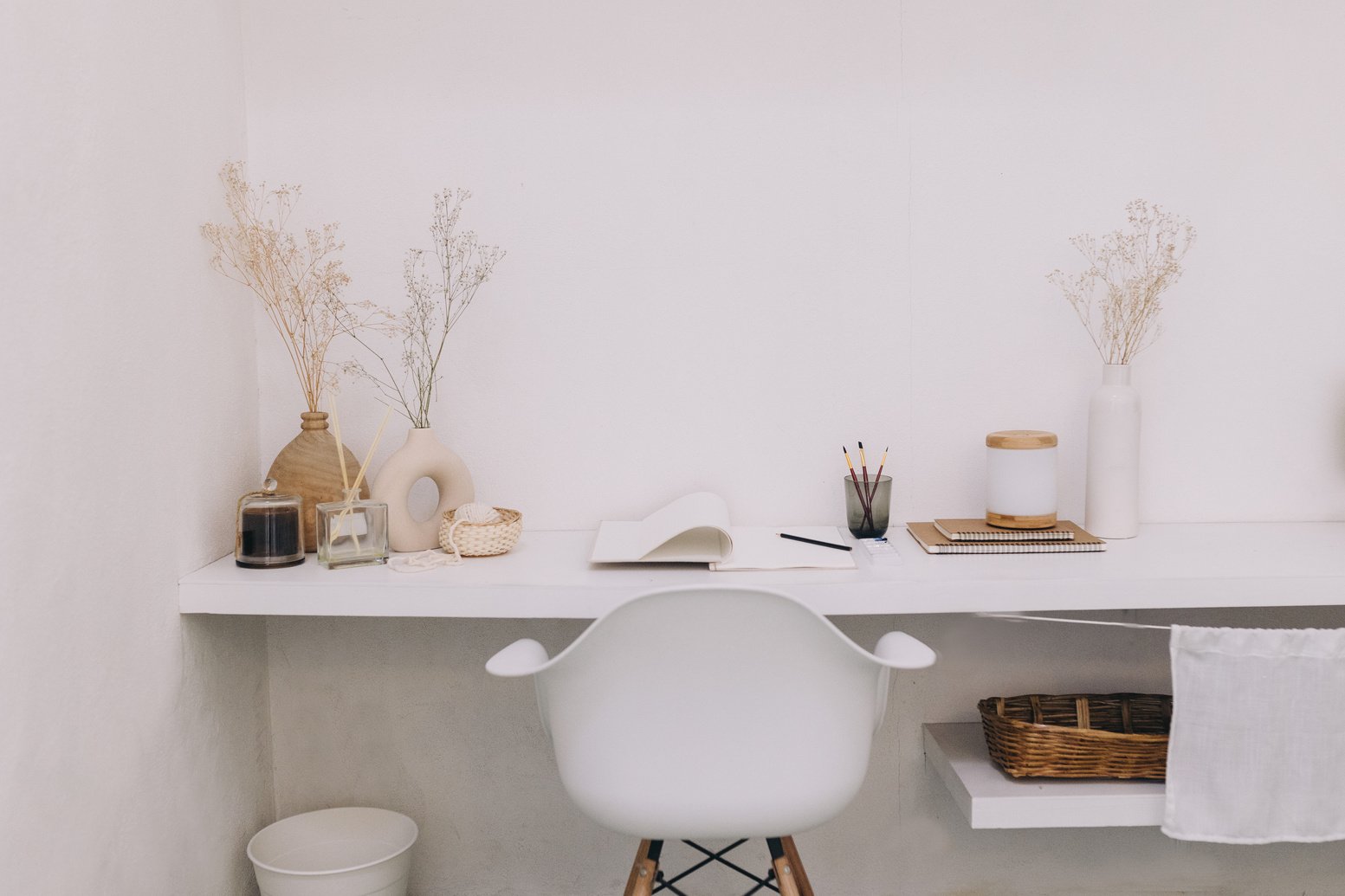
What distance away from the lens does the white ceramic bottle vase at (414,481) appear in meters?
1.89

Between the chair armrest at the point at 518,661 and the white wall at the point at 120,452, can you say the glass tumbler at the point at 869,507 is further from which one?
the white wall at the point at 120,452

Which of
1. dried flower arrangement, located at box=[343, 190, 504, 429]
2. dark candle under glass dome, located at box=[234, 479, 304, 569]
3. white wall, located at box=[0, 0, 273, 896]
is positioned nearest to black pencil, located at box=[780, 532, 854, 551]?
dried flower arrangement, located at box=[343, 190, 504, 429]

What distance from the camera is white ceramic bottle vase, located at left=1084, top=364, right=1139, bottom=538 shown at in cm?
190

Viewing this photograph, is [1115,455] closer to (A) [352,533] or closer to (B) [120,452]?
(A) [352,533]

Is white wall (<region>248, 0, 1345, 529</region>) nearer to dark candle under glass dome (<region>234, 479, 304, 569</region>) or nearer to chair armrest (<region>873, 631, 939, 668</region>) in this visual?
dark candle under glass dome (<region>234, 479, 304, 569</region>)

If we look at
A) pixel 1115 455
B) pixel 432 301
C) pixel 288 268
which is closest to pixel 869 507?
pixel 1115 455

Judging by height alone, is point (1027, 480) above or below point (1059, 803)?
above

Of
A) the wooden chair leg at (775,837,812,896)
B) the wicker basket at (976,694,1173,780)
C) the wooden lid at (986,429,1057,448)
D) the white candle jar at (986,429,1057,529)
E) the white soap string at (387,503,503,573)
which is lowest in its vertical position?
the wooden chair leg at (775,837,812,896)

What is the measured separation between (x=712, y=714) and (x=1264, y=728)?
0.96 m

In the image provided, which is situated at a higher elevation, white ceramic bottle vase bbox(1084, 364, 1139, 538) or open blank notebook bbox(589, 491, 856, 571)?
Answer: white ceramic bottle vase bbox(1084, 364, 1139, 538)

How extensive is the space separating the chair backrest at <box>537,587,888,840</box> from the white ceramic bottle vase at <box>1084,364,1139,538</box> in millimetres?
779

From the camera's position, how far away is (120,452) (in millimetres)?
1533

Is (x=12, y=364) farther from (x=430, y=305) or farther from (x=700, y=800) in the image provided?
(x=700, y=800)

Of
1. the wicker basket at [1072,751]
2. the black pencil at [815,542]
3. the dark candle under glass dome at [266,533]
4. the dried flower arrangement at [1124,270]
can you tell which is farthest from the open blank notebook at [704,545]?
the dried flower arrangement at [1124,270]
